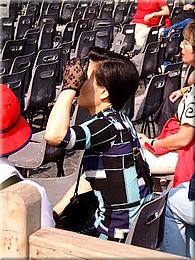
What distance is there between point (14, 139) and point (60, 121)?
0.21 m

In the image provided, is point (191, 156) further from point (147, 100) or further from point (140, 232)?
point (147, 100)

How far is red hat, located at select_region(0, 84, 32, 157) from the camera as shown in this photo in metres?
2.67

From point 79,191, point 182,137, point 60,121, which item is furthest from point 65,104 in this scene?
point 182,137

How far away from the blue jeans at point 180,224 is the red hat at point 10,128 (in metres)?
0.89

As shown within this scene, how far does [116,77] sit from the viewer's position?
285cm

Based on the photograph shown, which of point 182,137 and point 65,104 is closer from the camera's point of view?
point 65,104

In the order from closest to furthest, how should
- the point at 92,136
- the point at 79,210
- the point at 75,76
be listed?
the point at 92,136 < the point at 75,76 < the point at 79,210

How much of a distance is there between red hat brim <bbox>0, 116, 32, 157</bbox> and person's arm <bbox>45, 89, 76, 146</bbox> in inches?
3.7

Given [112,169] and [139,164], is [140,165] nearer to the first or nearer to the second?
[139,164]

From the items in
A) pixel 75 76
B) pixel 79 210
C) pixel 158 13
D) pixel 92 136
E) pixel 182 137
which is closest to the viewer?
pixel 92 136

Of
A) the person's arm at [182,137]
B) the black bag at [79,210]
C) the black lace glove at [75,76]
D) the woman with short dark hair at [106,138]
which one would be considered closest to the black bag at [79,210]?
the black bag at [79,210]

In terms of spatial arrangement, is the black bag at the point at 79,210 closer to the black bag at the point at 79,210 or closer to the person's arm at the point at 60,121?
the black bag at the point at 79,210

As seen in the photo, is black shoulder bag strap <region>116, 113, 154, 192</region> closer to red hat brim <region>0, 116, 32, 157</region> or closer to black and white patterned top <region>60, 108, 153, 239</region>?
black and white patterned top <region>60, 108, 153, 239</region>

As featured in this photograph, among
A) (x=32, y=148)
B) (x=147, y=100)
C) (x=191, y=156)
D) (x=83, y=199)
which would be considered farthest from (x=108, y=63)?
(x=147, y=100)
